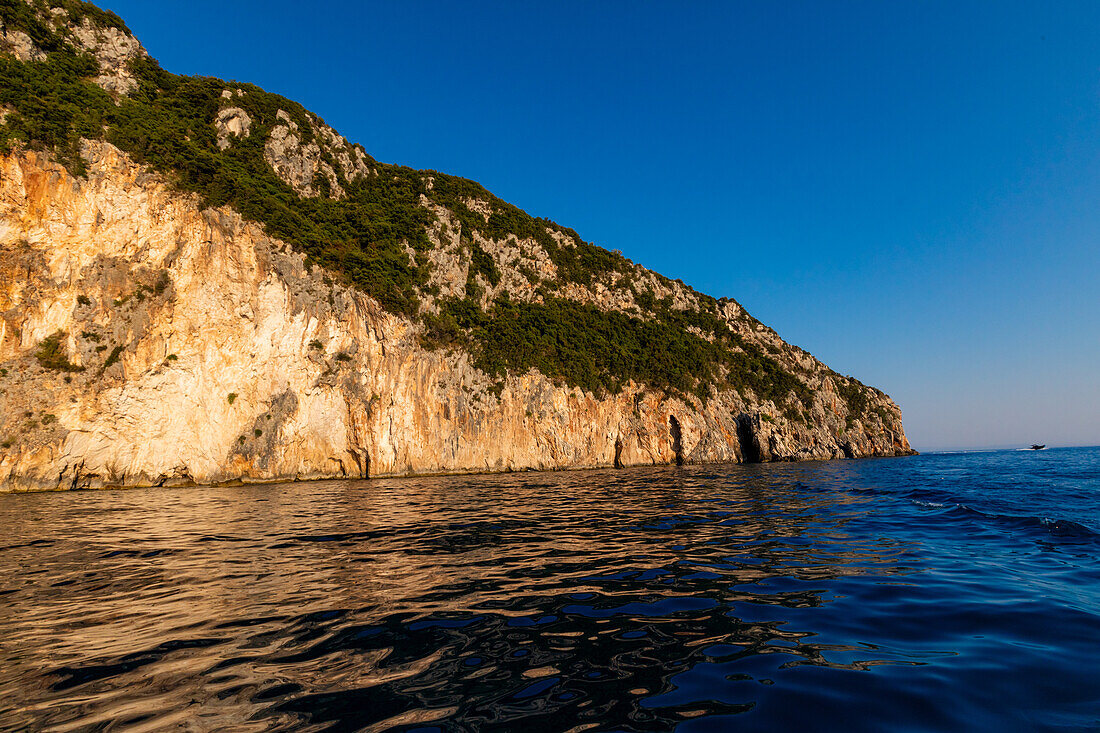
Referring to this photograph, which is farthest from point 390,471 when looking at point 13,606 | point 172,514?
point 13,606

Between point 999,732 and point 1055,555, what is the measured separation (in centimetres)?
882

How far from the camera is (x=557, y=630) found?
16.7 ft

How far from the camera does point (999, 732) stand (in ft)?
10.2

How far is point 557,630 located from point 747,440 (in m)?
62.5

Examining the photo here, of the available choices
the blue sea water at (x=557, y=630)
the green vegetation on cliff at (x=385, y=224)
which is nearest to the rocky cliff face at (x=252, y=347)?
the green vegetation on cliff at (x=385, y=224)

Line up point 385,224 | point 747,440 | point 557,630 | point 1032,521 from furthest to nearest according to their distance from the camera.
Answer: point 747,440, point 385,224, point 1032,521, point 557,630

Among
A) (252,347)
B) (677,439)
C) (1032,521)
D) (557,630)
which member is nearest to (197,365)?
(252,347)

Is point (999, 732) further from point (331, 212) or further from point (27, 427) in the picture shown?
point (331, 212)

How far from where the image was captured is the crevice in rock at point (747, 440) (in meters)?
59.8

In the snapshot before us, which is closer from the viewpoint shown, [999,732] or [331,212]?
[999,732]

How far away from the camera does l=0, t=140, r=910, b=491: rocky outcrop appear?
28.8 meters

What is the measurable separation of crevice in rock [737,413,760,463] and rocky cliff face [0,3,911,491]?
0.37 metres

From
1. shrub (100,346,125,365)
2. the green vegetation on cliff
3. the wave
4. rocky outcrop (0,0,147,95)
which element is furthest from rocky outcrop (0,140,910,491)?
the wave

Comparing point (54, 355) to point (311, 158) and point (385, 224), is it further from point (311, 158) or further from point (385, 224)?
point (311, 158)
